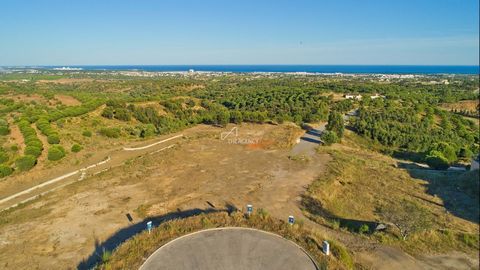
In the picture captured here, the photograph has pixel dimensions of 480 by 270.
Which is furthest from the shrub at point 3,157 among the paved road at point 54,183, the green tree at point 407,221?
the green tree at point 407,221

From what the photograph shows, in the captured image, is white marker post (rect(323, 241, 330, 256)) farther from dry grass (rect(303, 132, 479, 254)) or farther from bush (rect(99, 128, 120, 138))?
bush (rect(99, 128, 120, 138))

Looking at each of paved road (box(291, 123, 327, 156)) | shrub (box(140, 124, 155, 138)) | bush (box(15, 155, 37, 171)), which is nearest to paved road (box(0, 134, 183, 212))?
bush (box(15, 155, 37, 171))

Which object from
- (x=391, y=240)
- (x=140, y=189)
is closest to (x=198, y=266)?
(x=391, y=240)

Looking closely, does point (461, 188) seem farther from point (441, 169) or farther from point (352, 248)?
point (352, 248)

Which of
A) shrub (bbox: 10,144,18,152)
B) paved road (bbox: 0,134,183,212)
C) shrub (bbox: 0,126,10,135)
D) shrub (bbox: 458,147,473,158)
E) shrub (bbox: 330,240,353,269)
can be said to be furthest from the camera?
shrub (bbox: 458,147,473,158)

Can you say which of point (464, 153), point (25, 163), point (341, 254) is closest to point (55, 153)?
point (25, 163)
